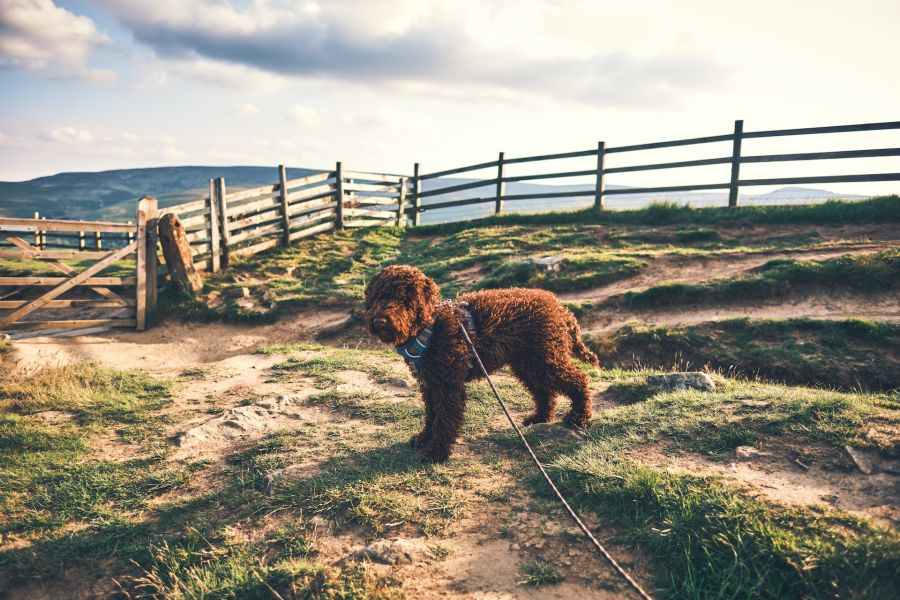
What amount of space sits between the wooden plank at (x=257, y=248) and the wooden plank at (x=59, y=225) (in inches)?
113

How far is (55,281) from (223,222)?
4123 mm

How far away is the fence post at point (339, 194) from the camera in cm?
1756

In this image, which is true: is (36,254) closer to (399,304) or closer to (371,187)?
(399,304)

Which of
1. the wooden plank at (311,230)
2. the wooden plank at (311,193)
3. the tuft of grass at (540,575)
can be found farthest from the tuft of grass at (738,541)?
the wooden plank at (311,193)

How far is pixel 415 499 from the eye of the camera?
361 centimetres

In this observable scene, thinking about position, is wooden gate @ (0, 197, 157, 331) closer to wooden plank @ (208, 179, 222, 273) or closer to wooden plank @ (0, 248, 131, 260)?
wooden plank @ (0, 248, 131, 260)

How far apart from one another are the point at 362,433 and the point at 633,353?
4334mm

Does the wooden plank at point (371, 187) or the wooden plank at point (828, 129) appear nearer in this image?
the wooden plank at point (828, 129)

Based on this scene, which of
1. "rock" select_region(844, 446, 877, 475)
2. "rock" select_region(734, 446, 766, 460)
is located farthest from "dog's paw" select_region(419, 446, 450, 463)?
"rock" select_region(844, 446, 877, 475)

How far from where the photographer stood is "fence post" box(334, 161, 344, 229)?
1756 centimetres

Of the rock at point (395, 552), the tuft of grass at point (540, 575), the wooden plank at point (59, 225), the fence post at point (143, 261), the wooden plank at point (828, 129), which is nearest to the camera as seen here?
the tuft of grass at point (540, 575)

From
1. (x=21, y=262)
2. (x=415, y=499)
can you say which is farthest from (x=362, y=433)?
(x=21, y=262)

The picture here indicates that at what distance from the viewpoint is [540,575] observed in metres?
2.75

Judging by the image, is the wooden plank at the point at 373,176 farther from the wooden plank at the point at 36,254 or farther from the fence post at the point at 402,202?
the wooden plank at the point at 36,254
